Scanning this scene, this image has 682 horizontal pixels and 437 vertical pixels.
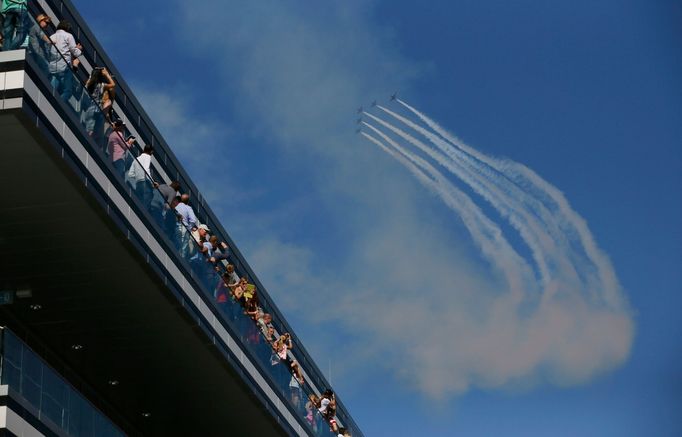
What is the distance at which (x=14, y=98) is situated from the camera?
117ft

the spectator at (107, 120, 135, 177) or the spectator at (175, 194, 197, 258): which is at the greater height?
the spectator at (175, 194, 197, 258)

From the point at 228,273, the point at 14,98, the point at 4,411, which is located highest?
the point at 228,273

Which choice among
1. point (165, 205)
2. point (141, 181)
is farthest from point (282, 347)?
point (141, 181)

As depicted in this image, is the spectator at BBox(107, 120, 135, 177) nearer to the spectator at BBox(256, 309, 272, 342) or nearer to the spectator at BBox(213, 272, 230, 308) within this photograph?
the spectator at BBox(213, 272, 230, 308)

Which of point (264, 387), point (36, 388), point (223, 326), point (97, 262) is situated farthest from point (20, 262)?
point (264, 387)

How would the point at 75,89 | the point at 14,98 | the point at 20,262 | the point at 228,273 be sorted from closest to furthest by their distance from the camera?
the point at 14,98, the point at 75,89, the point at 20,262, the point at 228,273

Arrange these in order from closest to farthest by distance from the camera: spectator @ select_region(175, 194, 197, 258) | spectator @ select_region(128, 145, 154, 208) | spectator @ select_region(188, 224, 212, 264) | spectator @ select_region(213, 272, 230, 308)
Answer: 1. spectator @ select_region(128, 145, 154, 208)
2. spectator @ select_region(175, 194, 197, 258)
3. spectator @ select_region(188, 224, 212, 264)
4. spectator @ select_region(213, 272, 230, 308)

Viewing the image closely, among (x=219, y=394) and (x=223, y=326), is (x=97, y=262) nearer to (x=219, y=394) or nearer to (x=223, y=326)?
(x=223, y=326)

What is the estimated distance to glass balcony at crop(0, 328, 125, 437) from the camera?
3569 cm

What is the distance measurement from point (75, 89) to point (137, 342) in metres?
10.8

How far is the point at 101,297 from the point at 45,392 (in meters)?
6.80

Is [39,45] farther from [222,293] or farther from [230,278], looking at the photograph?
[230,278]

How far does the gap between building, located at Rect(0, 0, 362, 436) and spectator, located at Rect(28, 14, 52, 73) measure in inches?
2.9

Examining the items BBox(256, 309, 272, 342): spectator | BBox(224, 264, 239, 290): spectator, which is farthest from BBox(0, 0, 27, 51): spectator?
BBox(256, 309, 272, 342): spectator
